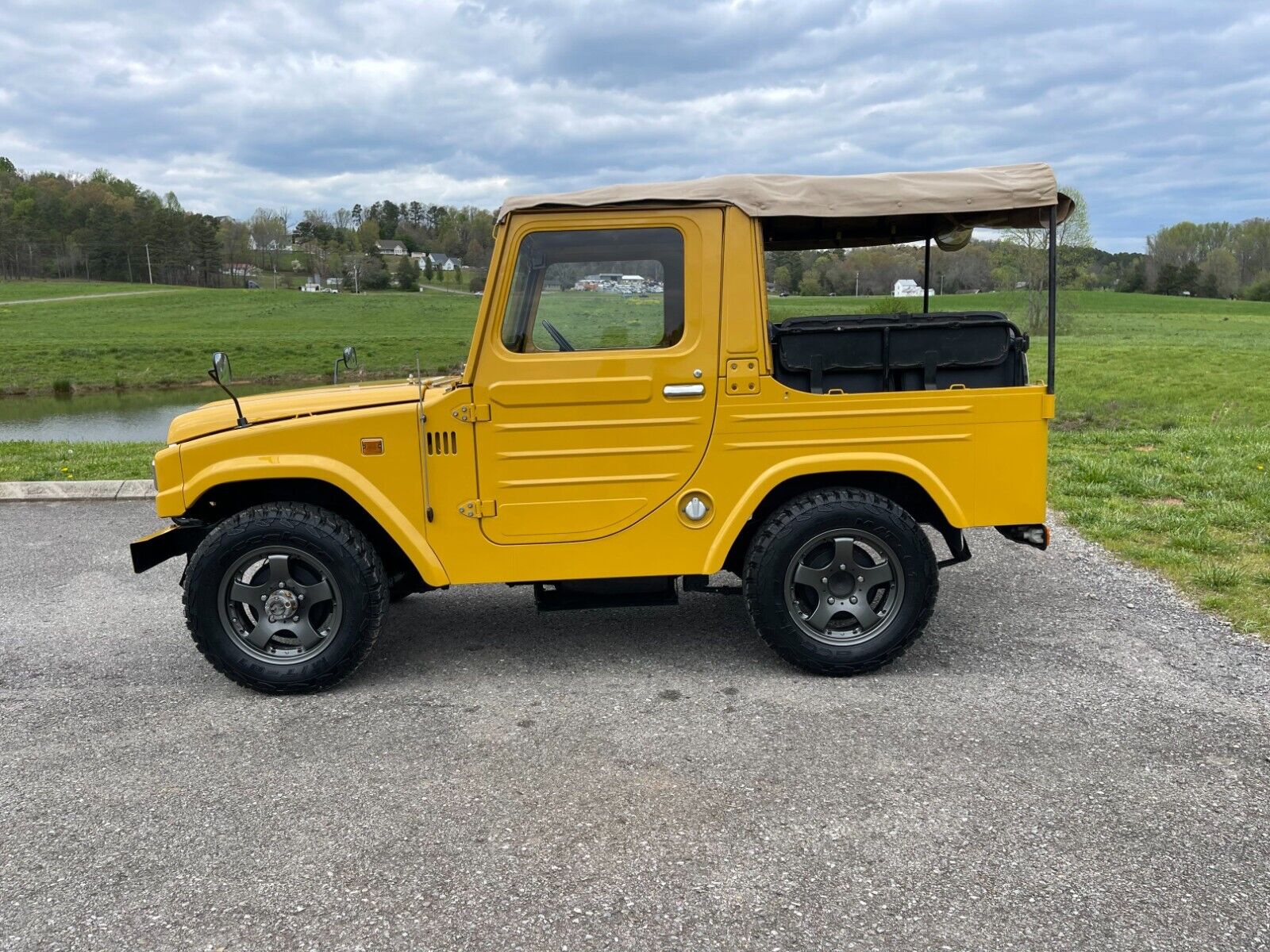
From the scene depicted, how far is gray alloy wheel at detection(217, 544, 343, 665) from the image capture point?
4.17 m

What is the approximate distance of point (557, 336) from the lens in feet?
13.5

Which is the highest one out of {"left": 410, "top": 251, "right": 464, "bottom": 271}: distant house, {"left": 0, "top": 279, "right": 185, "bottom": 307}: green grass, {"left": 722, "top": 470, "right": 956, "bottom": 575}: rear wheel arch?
{"left": 0, "top": 279, "right": 185, "bottom": 307}: green grass

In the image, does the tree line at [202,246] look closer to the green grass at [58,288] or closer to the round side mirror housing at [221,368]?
the green grass at [58,288]

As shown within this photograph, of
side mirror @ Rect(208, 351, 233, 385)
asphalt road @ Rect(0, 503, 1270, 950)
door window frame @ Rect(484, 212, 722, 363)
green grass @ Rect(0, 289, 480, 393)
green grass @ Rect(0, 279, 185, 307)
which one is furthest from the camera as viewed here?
green grass @ Rect(0, 279, 185, 307)

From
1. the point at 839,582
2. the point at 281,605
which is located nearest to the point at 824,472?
the point at 839,582

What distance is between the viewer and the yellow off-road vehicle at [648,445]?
4070 mm

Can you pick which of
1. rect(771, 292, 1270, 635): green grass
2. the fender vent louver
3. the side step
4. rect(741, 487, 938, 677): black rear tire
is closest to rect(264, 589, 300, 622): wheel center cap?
the fender vent louver

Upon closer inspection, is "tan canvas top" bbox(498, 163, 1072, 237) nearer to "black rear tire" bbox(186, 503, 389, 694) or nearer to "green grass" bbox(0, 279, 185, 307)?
"black rear tire" bbox(186, 503, 389, 694)

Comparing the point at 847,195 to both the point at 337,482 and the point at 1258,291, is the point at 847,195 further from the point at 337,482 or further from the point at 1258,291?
the point at 1258,291

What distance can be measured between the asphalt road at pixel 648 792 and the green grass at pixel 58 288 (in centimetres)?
7537

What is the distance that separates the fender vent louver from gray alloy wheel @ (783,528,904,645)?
5.18 feet

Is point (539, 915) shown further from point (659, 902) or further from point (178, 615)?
point (178, 615)

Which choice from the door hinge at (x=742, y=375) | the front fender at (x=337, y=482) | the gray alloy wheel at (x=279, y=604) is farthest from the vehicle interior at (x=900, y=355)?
the gray alloy wheel at (x=279, y=604)

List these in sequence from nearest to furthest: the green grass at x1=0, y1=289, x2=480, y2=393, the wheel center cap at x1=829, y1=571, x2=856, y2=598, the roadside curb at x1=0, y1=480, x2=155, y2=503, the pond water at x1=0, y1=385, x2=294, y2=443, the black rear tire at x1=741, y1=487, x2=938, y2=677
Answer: the black rear tire at x1=741, y1=487, x2=938, y2=677 → the wheel center cap at x1=829, y1=571, x2=856, y2=598 → the roadside curb at x1=0, y1=480, x2=155, y2=503 → the pond water at x1=0, y1=385, x2=294, y2=443 → the green grass at x1=0, y1=289, x2=480, y2=393
